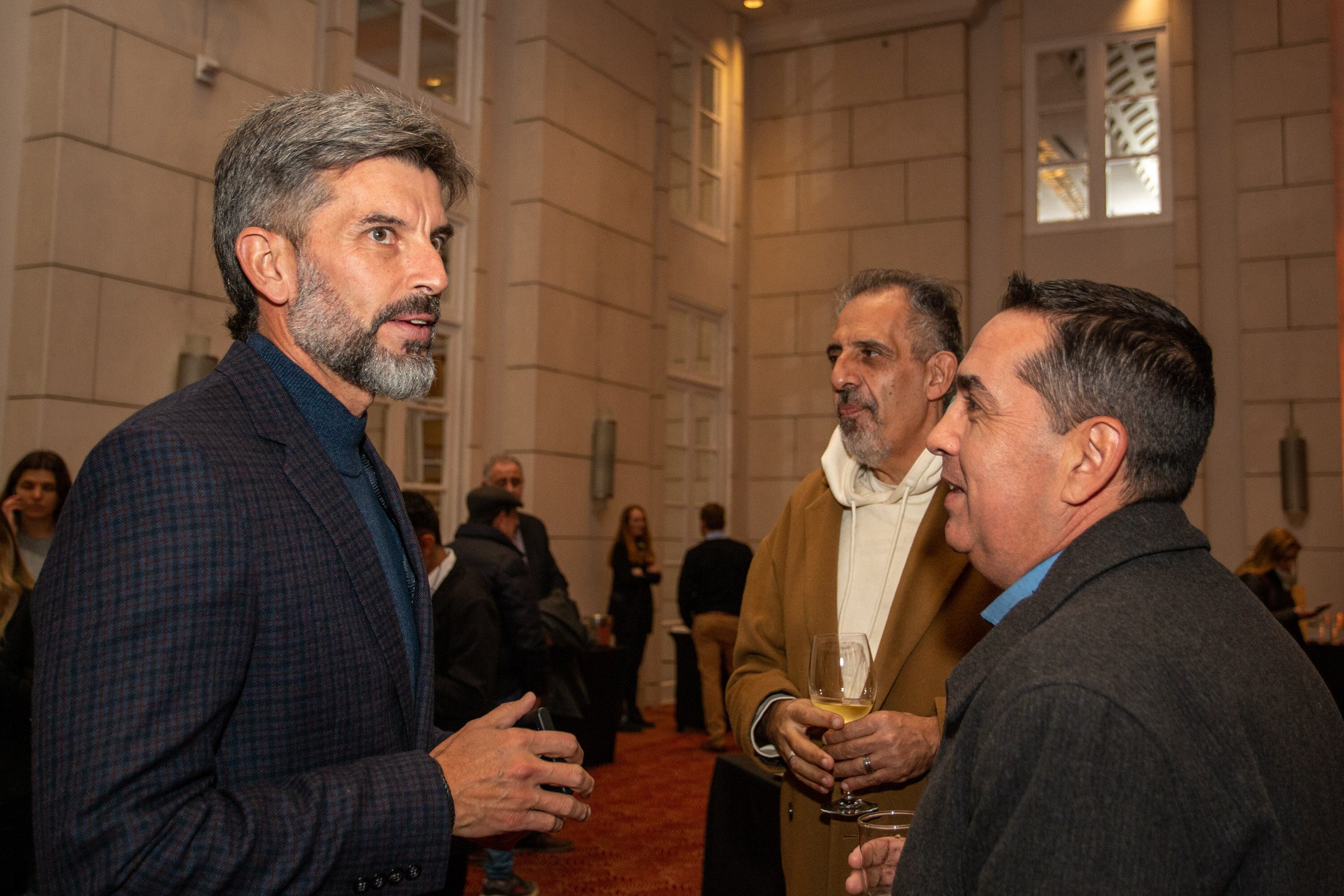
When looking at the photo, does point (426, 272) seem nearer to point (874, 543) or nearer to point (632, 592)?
point (874, 543)

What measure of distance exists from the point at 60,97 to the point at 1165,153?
29.1 ft

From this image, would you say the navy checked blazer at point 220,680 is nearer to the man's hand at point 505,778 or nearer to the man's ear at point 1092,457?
the man's hand at point 505,778

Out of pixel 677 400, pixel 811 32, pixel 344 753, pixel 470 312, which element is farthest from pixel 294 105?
pixel 811 32

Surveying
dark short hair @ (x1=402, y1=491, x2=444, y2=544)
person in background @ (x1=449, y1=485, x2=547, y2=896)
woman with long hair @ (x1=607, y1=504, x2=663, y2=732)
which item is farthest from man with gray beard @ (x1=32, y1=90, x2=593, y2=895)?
woman with long hair @ (x1=607, y1=504, x2=663, y2=732)

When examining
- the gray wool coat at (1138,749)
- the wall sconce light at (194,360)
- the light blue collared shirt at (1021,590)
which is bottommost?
the gray wool coat at (1138,749)

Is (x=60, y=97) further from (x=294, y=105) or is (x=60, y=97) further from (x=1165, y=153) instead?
(x=1165, y=153)

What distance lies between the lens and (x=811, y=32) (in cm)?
1101

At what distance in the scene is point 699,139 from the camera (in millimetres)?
10617

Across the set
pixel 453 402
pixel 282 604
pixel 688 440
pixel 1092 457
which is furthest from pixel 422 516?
pixel 688 440

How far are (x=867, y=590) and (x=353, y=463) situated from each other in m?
1.11

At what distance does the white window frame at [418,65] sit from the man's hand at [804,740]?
580 cm

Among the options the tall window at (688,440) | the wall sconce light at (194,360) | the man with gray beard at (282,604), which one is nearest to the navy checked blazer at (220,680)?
the man with gray beard at (282,604)

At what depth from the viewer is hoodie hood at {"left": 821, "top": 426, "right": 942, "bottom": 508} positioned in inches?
85.6

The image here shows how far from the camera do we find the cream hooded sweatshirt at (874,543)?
84.0 inches
